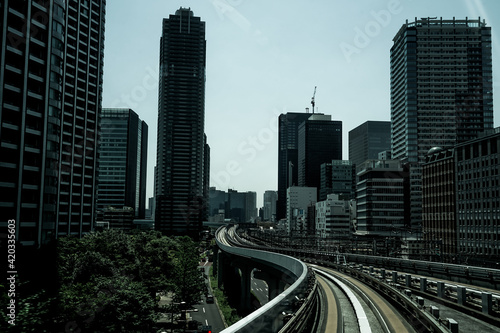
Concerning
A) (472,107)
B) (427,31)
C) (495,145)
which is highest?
(427,31)

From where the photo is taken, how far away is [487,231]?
11031cm

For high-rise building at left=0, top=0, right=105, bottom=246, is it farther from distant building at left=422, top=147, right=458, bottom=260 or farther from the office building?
distant building at left=422, top=147, right=458, bottom=260

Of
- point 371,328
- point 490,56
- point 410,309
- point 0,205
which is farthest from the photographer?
point 490,56

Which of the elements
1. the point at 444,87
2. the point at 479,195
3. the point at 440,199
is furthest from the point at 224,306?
the point at 444,87

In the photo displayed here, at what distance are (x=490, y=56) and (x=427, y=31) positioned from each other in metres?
31.1

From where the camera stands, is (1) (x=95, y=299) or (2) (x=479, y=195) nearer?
(1) (x=95, y=299)

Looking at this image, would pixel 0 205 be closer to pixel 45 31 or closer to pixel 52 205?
pixel 52 205

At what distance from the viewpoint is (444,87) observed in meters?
188

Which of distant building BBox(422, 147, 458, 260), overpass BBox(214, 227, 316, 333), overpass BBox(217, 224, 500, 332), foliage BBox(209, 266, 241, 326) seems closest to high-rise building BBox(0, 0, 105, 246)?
foliage BBox(209, 266, 241, 326)

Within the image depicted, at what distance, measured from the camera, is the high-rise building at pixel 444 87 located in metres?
186

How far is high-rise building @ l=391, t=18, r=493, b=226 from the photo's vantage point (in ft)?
611

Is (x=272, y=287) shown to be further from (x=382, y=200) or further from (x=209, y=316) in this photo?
(x=382, y=200)

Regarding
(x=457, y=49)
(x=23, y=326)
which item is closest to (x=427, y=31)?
(x=457, y=49)

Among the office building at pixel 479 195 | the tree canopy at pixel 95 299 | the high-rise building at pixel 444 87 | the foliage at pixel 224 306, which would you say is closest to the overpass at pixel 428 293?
the foliage at pixel 224 306
